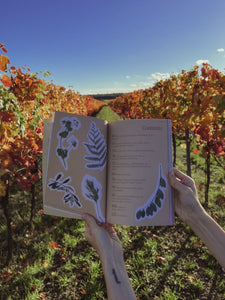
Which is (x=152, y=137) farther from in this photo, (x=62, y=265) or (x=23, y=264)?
(x=23, y=264)

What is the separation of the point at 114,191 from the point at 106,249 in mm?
341

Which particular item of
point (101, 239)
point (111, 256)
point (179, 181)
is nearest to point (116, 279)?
point (111, 256)

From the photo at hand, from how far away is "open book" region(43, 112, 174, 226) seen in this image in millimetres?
1141

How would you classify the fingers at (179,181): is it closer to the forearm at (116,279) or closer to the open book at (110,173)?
the open book at (110,173)

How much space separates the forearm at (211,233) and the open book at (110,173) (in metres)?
0.15

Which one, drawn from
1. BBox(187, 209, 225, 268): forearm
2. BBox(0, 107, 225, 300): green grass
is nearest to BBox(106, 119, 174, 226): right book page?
BBox(187, 209, 225, 268): forearm

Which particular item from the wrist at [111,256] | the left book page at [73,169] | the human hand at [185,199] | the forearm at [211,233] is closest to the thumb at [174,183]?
the human hand at [185,199]

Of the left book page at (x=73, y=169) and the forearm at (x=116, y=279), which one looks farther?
the left book page at (x=73, y=169)

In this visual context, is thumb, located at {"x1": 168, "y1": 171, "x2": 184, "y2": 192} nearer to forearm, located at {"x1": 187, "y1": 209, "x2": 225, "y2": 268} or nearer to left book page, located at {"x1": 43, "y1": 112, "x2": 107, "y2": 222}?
forearm, located at {"x1": 187, "y1": 209, "x2": 225, "y2": 268}

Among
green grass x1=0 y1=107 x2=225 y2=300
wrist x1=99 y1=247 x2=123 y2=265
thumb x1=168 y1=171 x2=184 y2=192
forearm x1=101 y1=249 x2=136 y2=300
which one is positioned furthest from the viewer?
green grass x1=0 y1=107 x2=225 y2=300

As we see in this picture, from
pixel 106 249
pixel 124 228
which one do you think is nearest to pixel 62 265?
pixel 124 228

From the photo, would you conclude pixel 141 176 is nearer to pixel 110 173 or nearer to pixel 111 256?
pixel 110 173

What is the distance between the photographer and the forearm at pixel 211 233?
1002 mm

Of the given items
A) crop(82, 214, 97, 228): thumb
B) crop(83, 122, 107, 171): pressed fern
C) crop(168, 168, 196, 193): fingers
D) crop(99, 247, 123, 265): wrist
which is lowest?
crop(99, 247, 123, 265): wrist
